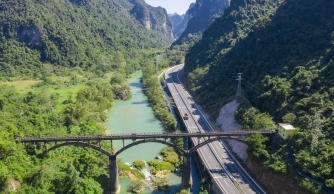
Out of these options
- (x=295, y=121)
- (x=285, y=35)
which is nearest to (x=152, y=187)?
(x=295, y=121)

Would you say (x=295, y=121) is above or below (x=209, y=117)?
above

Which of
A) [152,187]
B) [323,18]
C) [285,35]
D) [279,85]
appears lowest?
[152,187]

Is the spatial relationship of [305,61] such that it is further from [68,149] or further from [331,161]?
[68,149]

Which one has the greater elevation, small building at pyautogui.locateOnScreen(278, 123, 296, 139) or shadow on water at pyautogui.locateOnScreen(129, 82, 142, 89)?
small building at pyautogui.locateOnScreen(278, 123, 296, 139)

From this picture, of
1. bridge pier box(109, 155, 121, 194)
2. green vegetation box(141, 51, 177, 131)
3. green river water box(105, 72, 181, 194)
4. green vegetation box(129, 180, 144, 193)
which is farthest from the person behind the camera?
green vegetation box(141, 51, 177, 131)

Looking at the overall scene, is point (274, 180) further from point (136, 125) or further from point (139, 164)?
point (136, 125)

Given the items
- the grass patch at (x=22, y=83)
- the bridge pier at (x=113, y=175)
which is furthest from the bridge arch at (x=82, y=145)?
the grass patch at (x=22, y=83)

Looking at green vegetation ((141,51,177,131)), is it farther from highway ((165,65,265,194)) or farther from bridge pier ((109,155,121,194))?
bridge pier ((109,155,121,194))

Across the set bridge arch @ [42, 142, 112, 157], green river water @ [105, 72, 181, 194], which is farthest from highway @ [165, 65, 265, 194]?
bridge arch @ [42, 142, 112, 157]
